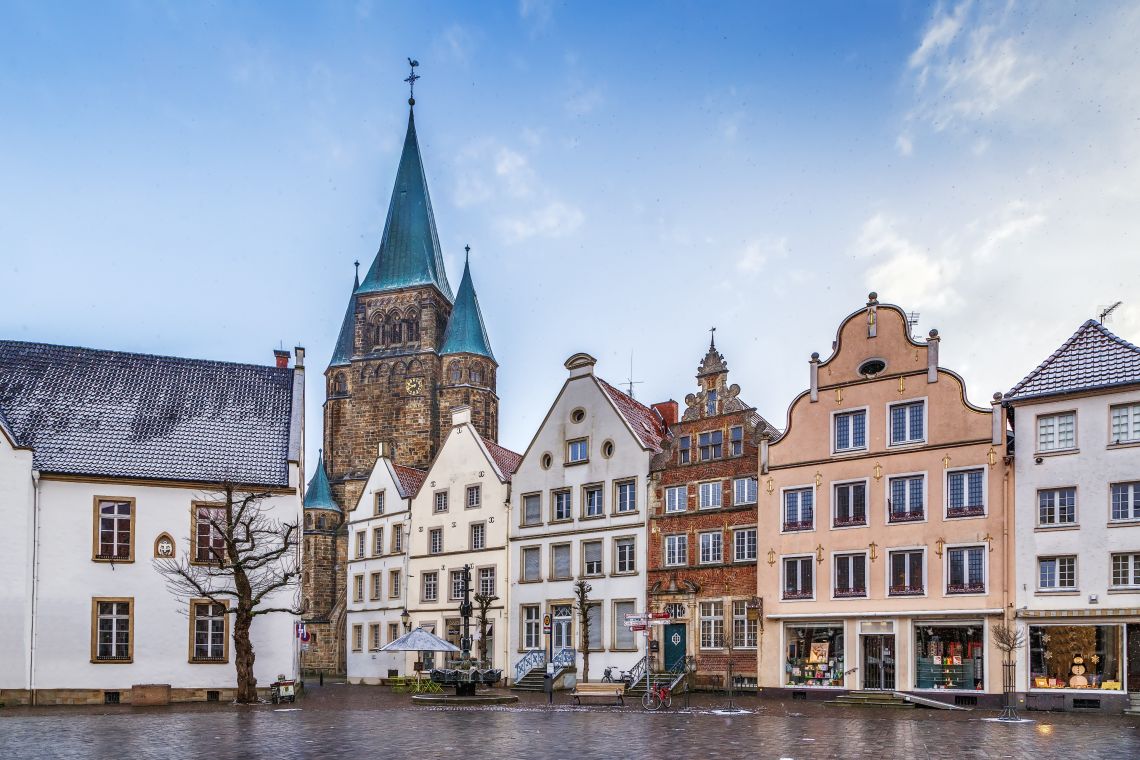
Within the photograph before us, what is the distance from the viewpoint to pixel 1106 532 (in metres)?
35.5

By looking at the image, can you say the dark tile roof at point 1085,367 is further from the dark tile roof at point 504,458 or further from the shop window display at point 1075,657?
the dark tile roof at point 504,458

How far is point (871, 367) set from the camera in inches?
1628

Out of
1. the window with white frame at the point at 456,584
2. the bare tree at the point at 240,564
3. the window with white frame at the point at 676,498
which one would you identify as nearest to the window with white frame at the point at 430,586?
the window with white frame at the point at 456,584

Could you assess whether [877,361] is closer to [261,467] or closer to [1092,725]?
[1092,725]

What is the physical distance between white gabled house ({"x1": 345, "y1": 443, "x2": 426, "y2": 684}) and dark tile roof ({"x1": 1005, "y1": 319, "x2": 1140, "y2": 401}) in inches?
1205

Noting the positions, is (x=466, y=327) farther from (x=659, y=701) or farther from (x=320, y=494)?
(x=659, y=701)

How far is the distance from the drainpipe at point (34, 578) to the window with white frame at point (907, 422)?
2675 centimetres

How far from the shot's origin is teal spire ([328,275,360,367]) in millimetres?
102938

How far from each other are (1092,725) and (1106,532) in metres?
9.06

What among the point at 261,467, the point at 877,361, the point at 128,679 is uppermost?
the point at 877,361

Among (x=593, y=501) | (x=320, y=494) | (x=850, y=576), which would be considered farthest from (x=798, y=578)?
(x=320, y=494)

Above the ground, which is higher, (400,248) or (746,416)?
(400,248)

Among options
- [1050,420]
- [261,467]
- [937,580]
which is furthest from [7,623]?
[1050,420]

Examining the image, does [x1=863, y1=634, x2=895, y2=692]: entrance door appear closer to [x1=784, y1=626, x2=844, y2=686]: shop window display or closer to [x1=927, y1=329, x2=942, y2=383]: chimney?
[x1=784, y1=626, x2=844, y2=686]: shop window display
